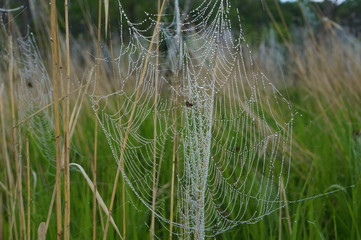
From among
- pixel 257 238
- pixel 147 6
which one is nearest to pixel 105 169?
pixel 257 238

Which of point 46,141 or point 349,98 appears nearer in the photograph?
point 46,141

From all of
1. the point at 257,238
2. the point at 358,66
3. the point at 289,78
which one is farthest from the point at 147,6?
the point at 257,238

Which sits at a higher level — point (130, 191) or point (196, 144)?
point (196, 144)

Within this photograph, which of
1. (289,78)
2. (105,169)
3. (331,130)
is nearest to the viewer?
(105,169)

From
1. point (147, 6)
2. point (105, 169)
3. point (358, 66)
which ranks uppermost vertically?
point (147, 6)

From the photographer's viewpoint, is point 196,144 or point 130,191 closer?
point 196,144

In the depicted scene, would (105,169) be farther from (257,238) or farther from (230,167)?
(257,238)

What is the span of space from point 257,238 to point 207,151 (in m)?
0.54

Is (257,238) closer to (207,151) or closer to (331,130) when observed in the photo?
(207,151)

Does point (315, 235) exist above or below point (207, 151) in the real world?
below

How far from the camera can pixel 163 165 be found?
232 cm

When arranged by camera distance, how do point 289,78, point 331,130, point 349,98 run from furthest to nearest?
point 289,78 → point 349,98 → point 331,130

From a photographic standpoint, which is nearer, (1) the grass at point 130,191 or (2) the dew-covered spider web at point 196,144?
(2) the dew-covered spider web at point 196,144

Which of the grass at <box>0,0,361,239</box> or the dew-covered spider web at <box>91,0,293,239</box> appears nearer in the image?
the dew-covered spider web at <box>91,0,293,239</box>
